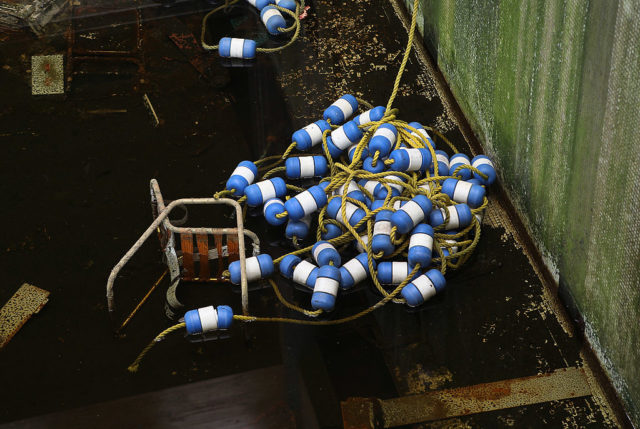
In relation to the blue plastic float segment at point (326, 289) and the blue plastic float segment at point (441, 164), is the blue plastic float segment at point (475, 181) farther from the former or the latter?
the blue plastic float segment at point (326, 289)

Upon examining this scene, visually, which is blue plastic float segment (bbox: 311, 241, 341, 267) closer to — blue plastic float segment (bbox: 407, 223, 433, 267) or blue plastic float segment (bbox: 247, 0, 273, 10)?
blue plastic float segment (bbox: 407, 223, 433, 267)

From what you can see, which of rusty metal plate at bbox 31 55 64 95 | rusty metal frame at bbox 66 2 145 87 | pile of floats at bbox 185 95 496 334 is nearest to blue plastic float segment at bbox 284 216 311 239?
pile of floats at bbox 185 95 496 334

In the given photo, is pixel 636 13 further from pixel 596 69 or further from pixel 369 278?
pixel 369 278

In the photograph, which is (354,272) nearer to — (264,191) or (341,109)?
(264,191)

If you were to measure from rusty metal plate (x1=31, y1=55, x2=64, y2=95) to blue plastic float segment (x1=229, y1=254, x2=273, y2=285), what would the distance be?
2.19 meters

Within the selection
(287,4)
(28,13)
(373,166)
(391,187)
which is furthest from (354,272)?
(28,13)

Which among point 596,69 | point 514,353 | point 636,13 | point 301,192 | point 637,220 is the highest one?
point 636,13

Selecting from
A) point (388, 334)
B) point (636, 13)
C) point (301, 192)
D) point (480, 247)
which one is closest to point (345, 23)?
point (301, 192)

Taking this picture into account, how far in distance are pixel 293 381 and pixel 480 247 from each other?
133cm

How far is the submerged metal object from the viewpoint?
6352 millimetres

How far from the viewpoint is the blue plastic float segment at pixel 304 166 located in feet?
16.2

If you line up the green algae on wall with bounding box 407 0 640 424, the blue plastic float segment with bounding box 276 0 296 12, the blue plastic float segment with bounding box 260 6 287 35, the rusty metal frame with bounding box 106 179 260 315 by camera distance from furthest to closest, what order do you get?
1. the blue plastic float segment with bounding box 276 0 296 12
2. the blue plastic float segment with bounding box 260 6 287 35
3. the rusty metal frame with bounding box 106 179 260 315
4. the green algae on wall with bounding box 407 0 640 424

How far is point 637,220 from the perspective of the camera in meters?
3.48

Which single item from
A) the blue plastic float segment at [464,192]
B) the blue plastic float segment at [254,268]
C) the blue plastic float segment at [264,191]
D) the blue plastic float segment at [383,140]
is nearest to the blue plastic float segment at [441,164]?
the blue plastic float segment at [464,192]
